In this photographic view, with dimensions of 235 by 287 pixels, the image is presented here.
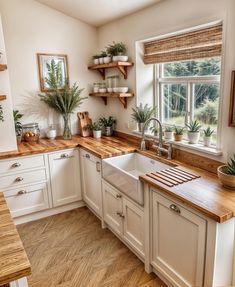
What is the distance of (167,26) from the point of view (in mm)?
2355

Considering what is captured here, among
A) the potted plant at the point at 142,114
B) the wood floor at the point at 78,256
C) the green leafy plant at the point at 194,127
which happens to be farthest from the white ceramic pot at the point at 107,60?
the wood floor at the point at 78,256

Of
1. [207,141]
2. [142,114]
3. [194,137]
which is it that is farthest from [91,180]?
[207,141]

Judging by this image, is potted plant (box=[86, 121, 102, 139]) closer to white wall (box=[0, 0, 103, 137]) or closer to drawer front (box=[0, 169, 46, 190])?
white wall (box=[0, 0, 103, 137])

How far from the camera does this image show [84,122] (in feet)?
11.5

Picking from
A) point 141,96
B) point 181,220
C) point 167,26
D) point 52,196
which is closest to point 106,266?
point 181,220

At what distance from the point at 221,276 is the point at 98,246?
48.9 inches

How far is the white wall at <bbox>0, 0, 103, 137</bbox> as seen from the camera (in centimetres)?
301

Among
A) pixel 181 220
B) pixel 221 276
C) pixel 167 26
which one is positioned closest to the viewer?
pixel 221 276

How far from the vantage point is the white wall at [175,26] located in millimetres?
1835

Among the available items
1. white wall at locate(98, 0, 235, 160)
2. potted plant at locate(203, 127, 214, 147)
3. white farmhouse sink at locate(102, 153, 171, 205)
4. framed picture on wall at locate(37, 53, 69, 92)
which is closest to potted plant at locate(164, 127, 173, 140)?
white farmhouse sink at locate(102, 153, 171, 205)

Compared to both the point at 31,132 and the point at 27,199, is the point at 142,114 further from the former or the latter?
the point at 27,199

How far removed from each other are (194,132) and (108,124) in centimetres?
145

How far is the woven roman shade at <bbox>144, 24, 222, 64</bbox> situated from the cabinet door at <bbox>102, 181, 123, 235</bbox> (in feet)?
4.59

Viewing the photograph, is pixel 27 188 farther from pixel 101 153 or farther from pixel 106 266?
pixel 106 266
